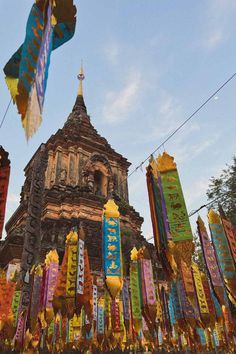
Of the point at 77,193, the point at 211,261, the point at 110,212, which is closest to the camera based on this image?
the point at 211,261

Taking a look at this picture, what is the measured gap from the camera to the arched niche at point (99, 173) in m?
19.1

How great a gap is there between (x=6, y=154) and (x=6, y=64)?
5.43ft

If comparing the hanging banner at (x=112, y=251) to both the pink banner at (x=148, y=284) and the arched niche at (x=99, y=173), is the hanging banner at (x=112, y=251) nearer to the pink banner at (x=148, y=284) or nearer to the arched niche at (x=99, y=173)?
the pink banner at (x=148, y=284)

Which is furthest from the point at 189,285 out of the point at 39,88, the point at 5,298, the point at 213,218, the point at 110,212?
the point at 39,88

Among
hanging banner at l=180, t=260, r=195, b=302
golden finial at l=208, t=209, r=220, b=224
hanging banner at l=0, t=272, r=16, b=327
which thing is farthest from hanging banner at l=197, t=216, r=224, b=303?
hanging banner at l=0, t=272, r=16, b=327

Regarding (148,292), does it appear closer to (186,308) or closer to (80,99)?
(186,308)

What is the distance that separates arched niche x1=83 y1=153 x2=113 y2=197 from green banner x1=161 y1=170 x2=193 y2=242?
11.7 m

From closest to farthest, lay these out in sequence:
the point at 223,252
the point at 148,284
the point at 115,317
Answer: the point at 223,252 → the point at 148,284 → the point at 115,317

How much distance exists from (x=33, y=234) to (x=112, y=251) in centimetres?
351

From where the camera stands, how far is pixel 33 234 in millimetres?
9953

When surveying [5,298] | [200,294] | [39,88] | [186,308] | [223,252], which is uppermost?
[39,88]

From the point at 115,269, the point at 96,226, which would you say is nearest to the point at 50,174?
the point at 96,226

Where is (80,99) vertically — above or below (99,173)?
above

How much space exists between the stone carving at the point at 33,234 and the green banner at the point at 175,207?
492 centimetres
